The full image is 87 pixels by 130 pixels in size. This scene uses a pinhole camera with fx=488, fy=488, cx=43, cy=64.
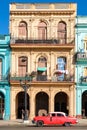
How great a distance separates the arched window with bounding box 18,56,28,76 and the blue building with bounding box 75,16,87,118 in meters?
5.91

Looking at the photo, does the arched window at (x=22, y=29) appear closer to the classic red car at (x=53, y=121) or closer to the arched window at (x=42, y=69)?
the arched window at (x=42, y=69)

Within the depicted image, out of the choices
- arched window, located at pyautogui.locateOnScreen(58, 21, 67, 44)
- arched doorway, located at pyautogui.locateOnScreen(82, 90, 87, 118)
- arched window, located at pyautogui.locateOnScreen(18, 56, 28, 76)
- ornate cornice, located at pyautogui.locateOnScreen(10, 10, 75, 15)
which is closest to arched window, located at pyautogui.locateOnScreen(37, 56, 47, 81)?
arched window, located at pyautogui.locateOnScreen(18, 56, 28, 76)

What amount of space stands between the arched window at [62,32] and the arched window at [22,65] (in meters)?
4.72

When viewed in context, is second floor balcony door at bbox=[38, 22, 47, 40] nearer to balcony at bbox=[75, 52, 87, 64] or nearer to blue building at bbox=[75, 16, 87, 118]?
blue building at bbox=[75, 16, 87, 118]

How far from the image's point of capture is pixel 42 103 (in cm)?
5828

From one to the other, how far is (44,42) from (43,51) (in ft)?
3.43

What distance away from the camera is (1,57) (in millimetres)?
56812

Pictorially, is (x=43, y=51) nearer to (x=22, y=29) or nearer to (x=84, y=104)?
(x=22, y=29)

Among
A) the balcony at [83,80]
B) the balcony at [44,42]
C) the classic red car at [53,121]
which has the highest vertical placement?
the balcony at [44,42]

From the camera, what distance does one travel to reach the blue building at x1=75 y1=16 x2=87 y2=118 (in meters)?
56.1

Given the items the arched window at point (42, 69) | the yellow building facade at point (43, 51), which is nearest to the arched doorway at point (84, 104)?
the yellow building facade at point (43, 51)

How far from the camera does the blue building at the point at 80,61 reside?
56.1 metres

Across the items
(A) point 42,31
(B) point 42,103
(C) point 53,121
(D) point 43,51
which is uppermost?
(A) point 42,31

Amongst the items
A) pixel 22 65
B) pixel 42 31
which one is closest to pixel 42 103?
pixel 22 65
